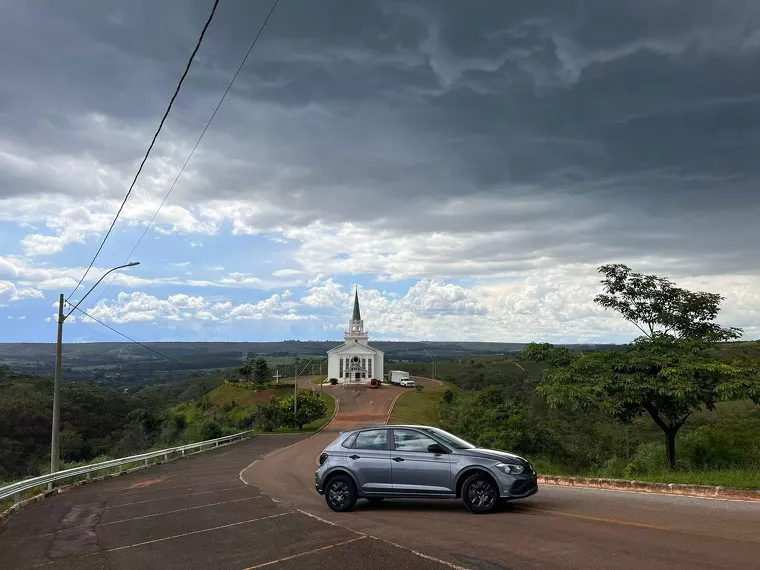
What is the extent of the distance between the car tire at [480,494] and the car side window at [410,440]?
1002mm

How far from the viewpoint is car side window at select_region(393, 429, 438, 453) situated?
1153 centimetres

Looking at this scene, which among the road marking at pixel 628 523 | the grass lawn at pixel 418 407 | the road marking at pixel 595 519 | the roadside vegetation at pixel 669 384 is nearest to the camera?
the road marking at pixel 628 523

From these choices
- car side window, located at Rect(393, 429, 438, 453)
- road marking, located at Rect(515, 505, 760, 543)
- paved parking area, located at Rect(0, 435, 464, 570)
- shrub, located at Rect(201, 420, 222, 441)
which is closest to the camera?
road marking, located at Rect(515, 505, 760, 543)

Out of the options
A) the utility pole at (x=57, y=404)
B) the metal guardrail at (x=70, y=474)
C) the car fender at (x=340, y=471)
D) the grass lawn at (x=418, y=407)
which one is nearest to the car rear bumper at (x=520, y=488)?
the car fender at (x=340, y=471)

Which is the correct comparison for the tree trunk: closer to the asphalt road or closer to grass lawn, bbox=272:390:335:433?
the asphalt road

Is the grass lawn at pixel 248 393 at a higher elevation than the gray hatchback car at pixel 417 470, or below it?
below

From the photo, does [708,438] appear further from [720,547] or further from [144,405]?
[144,405]

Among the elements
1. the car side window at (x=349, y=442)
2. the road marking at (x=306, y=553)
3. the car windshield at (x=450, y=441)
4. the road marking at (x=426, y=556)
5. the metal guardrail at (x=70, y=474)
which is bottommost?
the metal guardrail at (x=70, y=474)

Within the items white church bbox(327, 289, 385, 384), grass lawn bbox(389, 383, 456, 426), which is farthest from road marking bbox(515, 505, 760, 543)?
white church bbox(327, 289, 385, 384)

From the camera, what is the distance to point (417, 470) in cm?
1134

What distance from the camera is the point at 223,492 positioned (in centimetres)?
1786

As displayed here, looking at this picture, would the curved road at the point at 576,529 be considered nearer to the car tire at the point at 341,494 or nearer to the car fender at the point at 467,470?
the car tire at the point at 341,494

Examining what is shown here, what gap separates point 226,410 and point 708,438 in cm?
6739

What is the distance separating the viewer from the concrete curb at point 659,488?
430 inches
